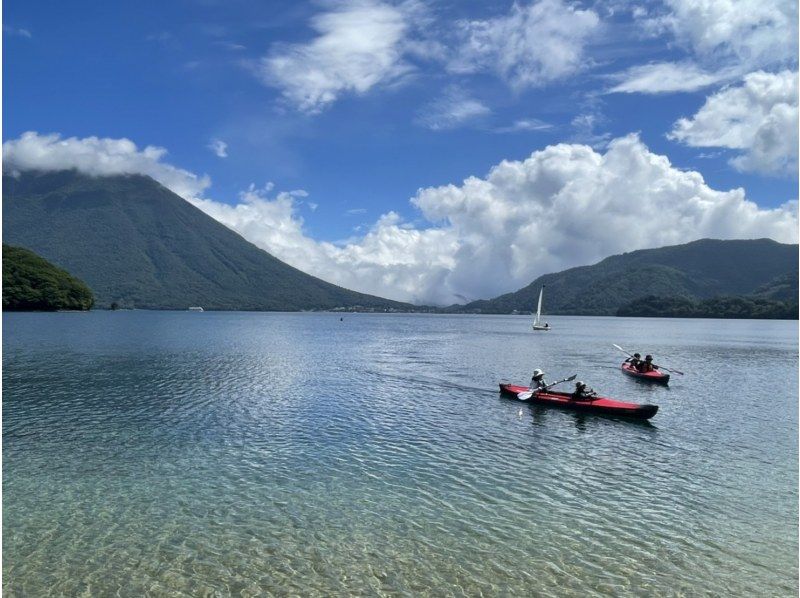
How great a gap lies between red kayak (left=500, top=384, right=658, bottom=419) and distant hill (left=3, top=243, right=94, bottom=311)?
180 metres

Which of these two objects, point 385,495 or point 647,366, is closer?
point 385,495

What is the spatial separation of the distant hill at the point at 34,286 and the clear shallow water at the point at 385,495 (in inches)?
6172

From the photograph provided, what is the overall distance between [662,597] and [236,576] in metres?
10.9

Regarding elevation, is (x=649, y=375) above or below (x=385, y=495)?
above

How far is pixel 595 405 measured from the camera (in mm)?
33969

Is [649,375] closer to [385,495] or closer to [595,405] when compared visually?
[595,405]

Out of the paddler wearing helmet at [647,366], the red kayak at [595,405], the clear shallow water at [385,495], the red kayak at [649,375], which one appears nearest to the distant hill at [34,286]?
the clear shallow water at [385,495]

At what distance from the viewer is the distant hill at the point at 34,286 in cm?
16788

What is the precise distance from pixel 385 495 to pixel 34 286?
19532 cm

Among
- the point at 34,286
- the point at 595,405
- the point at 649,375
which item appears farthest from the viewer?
the point at 34,286

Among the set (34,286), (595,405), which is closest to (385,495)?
(595,405)

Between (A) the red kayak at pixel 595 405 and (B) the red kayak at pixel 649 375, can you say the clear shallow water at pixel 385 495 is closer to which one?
(A) the red kayak at pixel 595 405

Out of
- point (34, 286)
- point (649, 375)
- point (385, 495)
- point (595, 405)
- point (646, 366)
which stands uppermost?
point (34, 286)

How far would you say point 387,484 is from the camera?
20812 mm
